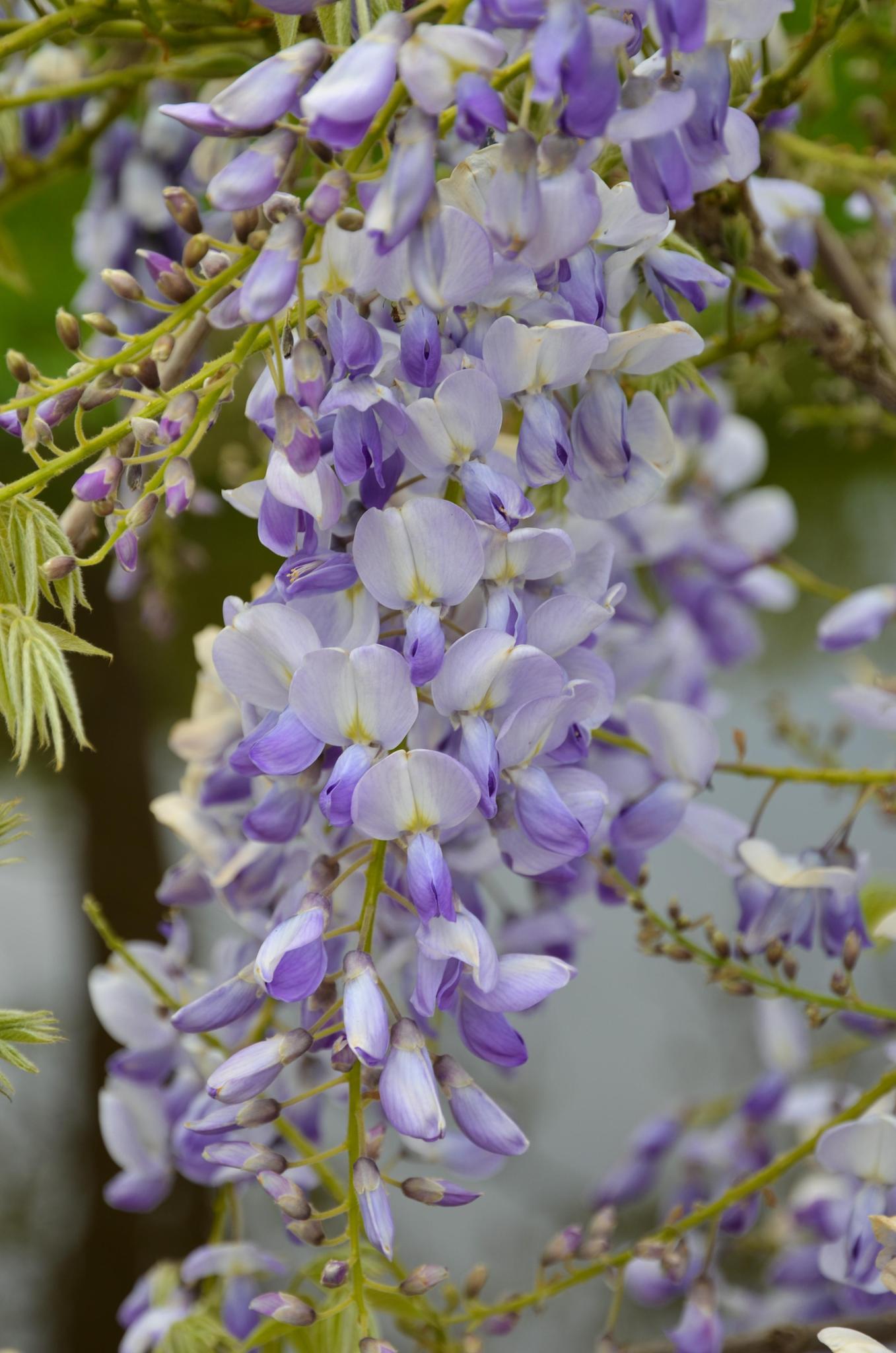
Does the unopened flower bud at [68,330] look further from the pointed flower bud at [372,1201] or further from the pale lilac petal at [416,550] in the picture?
the pointed flower bud at [372,1201]

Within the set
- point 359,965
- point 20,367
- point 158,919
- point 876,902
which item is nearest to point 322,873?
point 359,965

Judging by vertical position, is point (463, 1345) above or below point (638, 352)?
below

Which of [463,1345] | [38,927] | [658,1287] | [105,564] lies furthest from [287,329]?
[38,927]

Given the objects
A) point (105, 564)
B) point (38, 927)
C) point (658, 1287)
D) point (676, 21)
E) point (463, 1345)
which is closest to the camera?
point (676, 21)

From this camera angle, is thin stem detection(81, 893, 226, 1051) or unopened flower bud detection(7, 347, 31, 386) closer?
unopened flower bud detection(7, 347, 31, 386)

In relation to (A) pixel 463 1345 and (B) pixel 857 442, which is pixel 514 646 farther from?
(B) pixel 857 442

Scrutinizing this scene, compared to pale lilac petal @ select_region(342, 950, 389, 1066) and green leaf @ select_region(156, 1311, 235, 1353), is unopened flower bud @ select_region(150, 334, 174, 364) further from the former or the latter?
green leaf @ select_region(156, 1311, 235, 1353)

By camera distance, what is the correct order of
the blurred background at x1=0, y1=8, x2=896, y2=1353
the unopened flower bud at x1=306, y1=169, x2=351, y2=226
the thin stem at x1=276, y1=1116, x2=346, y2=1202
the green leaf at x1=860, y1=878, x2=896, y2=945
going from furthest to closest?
the blurred background at x1=0, y1=8, x2=896, y2=1353 → the green leaf at x1=860, y1=878, x2=896, y2=945 → the thin stem at x1=276, y1=1116, x2=346, y2=1202 → the unopened flower bud at x1=306, y1=169, x2=351, y2=226

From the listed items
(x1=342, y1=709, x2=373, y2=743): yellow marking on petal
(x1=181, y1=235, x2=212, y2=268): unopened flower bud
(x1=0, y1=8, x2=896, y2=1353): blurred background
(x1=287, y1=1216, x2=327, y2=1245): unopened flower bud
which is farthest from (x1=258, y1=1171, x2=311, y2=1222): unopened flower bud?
(x1=0, y1=8, x2=896, y2=1353): blurred background
